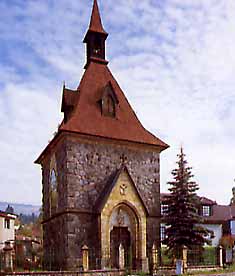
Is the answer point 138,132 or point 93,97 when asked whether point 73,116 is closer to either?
point 93,97

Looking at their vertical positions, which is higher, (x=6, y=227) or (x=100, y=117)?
(x=100, y=117)

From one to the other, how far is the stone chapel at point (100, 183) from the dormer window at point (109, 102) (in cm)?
5

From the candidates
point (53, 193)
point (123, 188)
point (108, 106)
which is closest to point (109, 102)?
point (108, 106)

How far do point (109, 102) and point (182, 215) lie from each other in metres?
7.59

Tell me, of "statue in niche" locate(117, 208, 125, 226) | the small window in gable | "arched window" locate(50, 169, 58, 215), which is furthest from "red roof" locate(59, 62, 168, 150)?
the small window in gable

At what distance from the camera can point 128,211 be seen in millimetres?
24297

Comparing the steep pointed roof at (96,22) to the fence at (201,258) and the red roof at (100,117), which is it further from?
the fence at (201,258)

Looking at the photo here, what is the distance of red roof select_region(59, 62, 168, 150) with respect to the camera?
24.4 meters

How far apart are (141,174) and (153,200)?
1580mm

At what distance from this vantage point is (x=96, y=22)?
97.8 feet

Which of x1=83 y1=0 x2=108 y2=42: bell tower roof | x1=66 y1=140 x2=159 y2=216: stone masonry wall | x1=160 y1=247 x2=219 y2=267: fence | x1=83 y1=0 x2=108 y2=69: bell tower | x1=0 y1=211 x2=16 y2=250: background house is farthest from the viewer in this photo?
x1=0 y1=211 x2=16 y2=250: background house

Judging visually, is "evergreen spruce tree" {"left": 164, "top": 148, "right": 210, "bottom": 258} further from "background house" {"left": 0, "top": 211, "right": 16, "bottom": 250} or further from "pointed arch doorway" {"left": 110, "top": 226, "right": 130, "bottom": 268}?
"background house" {"left": 0, "top": 211, "right": 16, "bottom": 250}

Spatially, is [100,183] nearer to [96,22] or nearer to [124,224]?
[124,224]

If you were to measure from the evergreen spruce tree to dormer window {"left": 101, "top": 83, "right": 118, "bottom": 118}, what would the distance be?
196 inches
